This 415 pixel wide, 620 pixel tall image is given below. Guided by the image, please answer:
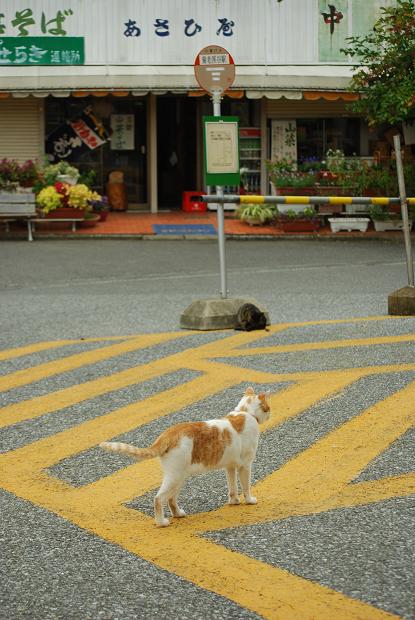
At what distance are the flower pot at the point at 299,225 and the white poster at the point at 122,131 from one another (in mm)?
5506

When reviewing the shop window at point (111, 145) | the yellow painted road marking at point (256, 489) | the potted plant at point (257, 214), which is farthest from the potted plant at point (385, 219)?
the yellow painted road marking at point (256, 489)

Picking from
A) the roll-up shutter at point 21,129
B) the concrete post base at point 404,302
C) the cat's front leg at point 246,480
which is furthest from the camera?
the roll-up shutter at point 21,129

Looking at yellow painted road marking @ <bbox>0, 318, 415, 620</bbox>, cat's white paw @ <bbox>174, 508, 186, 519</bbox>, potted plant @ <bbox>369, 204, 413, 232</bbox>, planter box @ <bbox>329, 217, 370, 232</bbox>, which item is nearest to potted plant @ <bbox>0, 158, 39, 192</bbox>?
planter box @ <bbox>329, 217, 370, 232</bbox>

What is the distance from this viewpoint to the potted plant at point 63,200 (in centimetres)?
2431

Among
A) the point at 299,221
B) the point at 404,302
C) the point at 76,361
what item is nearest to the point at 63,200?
the point at 299,221

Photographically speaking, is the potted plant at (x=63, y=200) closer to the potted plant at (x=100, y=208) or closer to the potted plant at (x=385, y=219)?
the potted plant at (x=100, y=208)

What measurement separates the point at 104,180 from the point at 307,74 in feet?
19.1

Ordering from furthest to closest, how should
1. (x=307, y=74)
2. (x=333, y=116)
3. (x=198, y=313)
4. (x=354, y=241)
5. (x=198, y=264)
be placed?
(x=333, y=116)
(x=307, y=74)
(x=354, y=241)
(x=198, y=264)
(x=198, y=313)

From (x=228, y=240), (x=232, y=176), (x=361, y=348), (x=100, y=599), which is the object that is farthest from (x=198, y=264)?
(x=100, y=599)

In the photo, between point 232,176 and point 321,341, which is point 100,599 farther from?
point 232,176

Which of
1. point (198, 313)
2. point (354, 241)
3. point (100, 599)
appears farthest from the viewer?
point (354, 241)

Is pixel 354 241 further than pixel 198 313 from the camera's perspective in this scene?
Yes

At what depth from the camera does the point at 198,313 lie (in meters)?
11.7

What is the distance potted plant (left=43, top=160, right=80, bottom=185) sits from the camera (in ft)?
82.8
